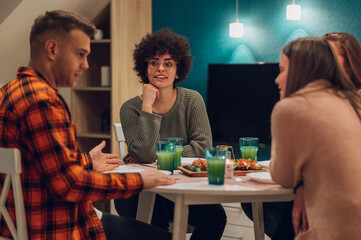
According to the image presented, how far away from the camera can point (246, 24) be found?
4.16 metres

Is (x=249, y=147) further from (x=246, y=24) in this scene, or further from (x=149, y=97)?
(x=246, y=24)

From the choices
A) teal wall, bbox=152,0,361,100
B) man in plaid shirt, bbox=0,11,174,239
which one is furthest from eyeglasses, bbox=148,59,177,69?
teal wall, bbox=152,0,361,100

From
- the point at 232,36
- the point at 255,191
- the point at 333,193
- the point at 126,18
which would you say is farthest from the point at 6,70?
the point at 333,193

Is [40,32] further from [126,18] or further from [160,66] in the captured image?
[126,18]

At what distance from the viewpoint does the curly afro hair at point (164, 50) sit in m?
2.66

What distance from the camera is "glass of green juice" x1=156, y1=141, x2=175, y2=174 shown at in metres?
1.87

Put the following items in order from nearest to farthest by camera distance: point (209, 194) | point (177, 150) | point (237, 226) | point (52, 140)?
point (52, 140)
point (209, 194)
point (177, 150)
point (237, 226)

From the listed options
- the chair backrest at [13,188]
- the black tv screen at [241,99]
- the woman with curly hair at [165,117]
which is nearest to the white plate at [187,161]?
the woman with curly hair at [165,117]

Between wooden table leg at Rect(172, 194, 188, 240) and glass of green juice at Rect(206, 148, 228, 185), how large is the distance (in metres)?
0.15

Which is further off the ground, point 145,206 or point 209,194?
point 209,194

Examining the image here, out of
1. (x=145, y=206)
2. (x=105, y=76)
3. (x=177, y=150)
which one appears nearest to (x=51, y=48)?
(x=177, y=150)

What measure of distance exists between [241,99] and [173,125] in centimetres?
159

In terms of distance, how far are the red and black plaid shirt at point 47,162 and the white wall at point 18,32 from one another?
246 cm

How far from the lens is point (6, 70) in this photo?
12.3 feet
